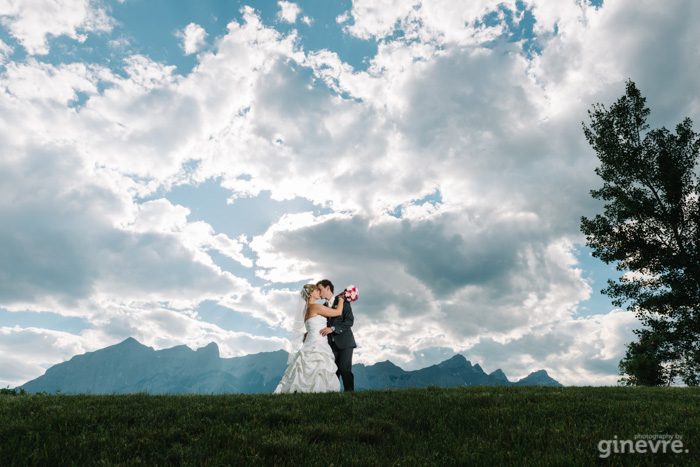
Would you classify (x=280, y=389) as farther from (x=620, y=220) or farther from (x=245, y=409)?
(x=620, y=220)

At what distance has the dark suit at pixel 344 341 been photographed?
14078 mm

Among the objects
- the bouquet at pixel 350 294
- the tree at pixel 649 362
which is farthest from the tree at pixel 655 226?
the bouquet at pixel 350 294

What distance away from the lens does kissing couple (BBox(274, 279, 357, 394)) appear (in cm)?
1357

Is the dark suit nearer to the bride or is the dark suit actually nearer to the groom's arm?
the groom's arm

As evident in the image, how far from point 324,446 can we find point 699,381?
35.8 m

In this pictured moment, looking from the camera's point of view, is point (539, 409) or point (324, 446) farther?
point (539, 409)

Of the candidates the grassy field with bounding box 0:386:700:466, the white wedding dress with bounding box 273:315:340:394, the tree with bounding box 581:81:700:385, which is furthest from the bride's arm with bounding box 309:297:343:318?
the tree with bounding box 581:81:700:385

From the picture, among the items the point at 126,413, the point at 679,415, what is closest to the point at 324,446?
the point at 126,413

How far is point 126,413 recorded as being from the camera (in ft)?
22.3

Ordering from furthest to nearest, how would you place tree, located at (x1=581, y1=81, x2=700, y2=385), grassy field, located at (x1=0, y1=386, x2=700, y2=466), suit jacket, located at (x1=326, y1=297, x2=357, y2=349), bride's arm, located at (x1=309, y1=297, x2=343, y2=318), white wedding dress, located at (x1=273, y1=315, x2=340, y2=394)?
tree, located at (x1=581, y1=81, x2=700, y2=385)
suit jacket, located at (x1=326, y1=297, x2=357, y2=349)
bride's arm, located at (x1=309, y1=297, x2=343, y2=318)
white wedding dress, located at (x1=273, y1=315, x2=340, y2=394)
grassy field, located at (x1=0, y1=386, x2=700, y2=466)

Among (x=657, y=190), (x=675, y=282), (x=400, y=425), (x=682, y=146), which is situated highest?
(x=682, y=146)

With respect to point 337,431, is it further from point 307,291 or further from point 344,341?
point 307,291

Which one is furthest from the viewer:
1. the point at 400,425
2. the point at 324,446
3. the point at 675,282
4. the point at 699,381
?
the point at 699,381

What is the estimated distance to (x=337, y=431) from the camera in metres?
5.88
